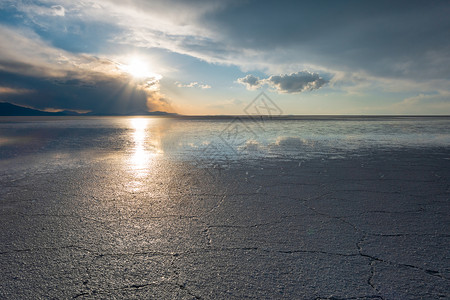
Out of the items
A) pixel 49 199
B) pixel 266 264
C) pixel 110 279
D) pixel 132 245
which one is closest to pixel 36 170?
pixel 49 199

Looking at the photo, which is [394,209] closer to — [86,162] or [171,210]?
[171,210]

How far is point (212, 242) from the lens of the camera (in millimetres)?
2844

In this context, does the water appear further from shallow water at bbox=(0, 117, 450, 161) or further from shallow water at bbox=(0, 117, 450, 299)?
shallow water at bbox=(0, 117, 450, 299)

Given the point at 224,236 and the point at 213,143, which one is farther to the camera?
the point at 213,143

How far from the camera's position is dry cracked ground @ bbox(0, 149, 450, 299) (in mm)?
2133

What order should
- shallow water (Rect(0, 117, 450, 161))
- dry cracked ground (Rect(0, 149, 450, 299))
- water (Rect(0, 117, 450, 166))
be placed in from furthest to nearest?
shallow water (Rect(0, 117, 450, 161)) → water (Rect(0, 117, 450, 166)) → dry cracked ground (Rect(0, 149, 450, 299))

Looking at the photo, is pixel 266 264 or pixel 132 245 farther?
pixel 132 245

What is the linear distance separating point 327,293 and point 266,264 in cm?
58

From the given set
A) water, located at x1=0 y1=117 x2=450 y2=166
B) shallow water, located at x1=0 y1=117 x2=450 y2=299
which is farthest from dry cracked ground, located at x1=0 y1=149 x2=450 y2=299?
water, located at x1=0 y1=117 x2=450 y2=166

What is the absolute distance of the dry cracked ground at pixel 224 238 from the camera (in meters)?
2.13

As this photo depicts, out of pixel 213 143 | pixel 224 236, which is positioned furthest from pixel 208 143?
pixel 224 236

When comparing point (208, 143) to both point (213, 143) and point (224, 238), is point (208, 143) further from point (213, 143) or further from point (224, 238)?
point (224, 238)

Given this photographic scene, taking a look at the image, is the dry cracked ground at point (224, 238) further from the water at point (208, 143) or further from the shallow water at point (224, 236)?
the water at point (208, 143)

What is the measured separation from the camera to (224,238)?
2.93 meters
